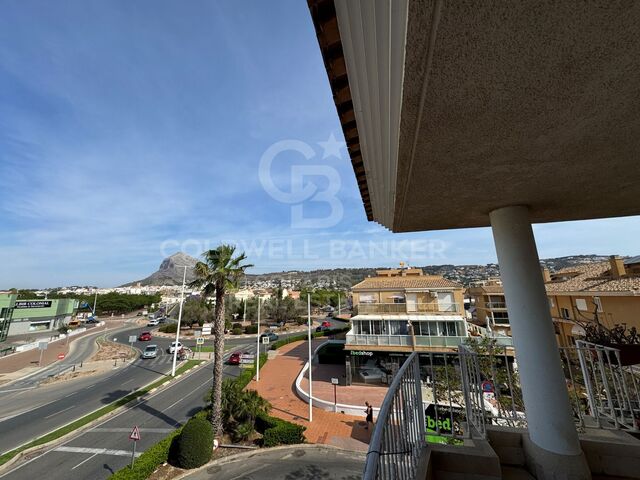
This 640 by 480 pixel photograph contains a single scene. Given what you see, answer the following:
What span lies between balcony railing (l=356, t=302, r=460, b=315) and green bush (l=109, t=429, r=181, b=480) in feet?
49.9

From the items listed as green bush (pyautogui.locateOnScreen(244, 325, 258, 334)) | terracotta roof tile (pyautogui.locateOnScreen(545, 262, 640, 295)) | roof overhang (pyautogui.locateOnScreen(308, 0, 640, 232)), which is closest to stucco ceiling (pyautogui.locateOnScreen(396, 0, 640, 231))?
roof overhang (pyautogui.locateOnScreen(308, 0, 640, 232))

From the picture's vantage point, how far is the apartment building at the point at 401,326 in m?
19.7

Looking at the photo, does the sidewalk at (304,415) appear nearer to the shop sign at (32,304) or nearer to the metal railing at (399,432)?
the metal railing at (399,432)

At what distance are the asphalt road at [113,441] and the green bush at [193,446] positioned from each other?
2093 mm

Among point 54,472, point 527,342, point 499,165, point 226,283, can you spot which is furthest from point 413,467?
point 54,472

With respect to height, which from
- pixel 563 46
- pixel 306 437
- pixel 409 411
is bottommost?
pixel 306 437

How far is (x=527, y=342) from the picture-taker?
11.0ft

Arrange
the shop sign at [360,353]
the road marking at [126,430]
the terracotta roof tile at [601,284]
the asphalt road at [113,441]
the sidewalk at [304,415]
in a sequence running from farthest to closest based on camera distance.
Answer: the shop sign at [360,353], the terracotta roof tile at [601,284], the road marking at [126,430], the sidewalk at [304,415], the asphalt road at [113,441]

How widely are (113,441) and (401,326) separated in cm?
1784

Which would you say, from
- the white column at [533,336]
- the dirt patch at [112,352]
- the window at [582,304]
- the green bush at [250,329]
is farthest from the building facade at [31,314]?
the window at [582,304]

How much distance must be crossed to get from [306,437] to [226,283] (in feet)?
27.3

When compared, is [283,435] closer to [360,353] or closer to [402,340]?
[360,353]

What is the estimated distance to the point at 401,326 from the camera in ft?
70.6

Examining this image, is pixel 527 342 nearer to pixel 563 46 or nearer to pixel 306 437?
pixel 563 46
